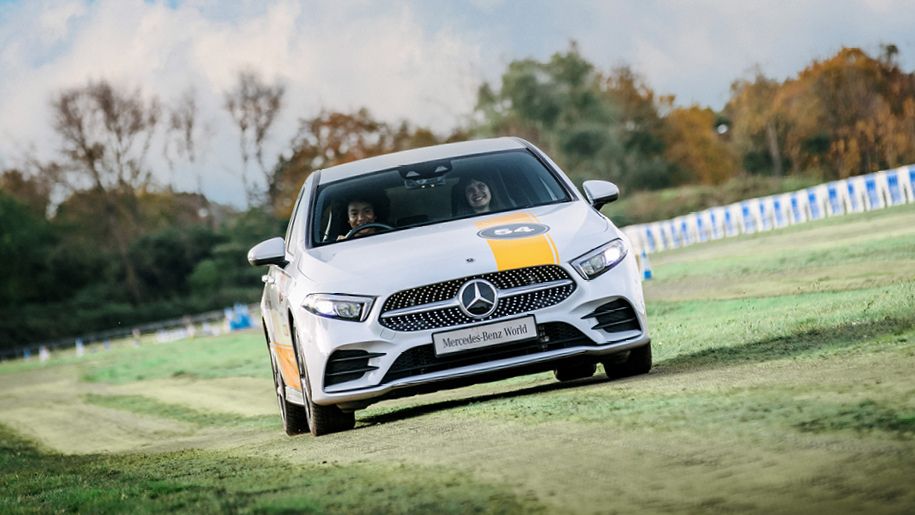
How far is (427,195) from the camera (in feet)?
35.5

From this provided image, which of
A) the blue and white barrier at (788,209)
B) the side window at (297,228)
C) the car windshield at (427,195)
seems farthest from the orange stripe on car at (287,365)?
A: the blue and white barrier at (788,209)

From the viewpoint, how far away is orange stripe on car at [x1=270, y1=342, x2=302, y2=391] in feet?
34.7

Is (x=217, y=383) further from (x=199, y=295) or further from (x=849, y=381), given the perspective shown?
(x=199, y=295)

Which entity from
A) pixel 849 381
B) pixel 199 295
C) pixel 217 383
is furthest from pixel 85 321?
pixel 849 381

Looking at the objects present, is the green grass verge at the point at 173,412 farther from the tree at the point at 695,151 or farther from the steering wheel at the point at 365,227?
the tree at the point at 695,151

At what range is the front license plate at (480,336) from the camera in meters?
9.55

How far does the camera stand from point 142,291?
319ft

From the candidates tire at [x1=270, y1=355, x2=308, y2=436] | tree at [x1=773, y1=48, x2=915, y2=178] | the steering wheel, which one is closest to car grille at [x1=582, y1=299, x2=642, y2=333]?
the steering wheel

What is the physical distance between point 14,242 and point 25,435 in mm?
76683

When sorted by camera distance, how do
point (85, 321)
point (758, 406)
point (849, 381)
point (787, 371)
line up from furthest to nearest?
point (85, 321), point (787, 371), point (849, 381), point (758, 406)

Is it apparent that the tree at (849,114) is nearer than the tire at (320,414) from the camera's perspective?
No

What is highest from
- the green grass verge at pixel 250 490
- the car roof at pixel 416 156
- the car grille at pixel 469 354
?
the car roof at pixel 416 156

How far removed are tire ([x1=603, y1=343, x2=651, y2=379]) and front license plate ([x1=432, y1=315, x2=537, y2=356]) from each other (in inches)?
39.5

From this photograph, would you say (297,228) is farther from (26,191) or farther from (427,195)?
(26,191)
